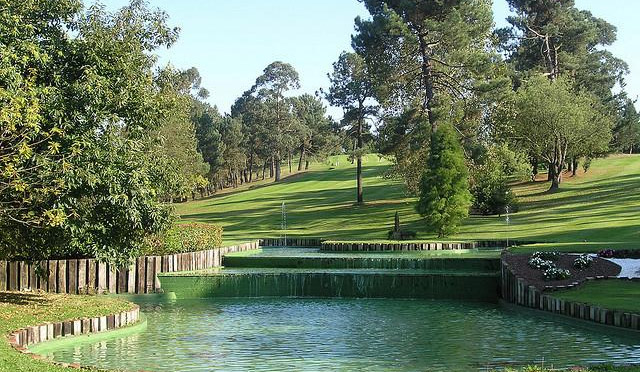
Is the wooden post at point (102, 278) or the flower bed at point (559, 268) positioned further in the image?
the wooden post at point (102, 278)

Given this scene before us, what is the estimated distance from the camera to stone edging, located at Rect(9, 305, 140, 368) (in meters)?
15.0

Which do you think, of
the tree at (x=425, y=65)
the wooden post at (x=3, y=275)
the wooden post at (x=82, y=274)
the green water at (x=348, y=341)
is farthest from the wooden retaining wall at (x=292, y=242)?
the wooden post at (x=3, y=275)

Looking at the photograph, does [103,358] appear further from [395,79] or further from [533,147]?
[533,147]

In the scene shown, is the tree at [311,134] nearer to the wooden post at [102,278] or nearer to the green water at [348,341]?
the wooden post at [102,278]

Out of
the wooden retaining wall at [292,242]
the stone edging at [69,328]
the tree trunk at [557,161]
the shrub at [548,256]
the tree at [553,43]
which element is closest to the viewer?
the stone edging at [69,328]

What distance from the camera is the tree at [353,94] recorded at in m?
67.6

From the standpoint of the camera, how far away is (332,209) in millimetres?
65438

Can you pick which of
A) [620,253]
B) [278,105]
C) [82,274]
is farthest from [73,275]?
[278,105]

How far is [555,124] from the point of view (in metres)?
57.5

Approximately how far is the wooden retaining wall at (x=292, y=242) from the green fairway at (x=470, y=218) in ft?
6.59

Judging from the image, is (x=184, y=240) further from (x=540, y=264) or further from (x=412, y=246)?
(x=540, y=264)

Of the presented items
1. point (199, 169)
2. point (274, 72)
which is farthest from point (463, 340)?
point (274, 72)

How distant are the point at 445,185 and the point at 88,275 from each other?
2258 cm

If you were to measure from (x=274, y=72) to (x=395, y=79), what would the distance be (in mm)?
72333
